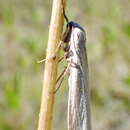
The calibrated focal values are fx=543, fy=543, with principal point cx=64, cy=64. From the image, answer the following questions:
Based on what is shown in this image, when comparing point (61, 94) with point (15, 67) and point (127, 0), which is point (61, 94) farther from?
point (127, 0)

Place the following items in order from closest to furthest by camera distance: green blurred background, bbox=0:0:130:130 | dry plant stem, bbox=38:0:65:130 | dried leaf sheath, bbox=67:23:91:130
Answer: dry plant stem, bbox=38:0:65:130 → dried leaf sheath, bbox=67:23:91:130 → green blurred background, bbox=0:0:130:130

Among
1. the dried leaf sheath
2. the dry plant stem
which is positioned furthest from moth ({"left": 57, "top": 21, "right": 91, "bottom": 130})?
the dry plant stem

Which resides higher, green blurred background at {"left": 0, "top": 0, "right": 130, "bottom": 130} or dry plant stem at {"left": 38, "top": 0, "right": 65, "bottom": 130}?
green blurred background at {"left": 0, "top": 0, "right": 130, "bottom": 130}

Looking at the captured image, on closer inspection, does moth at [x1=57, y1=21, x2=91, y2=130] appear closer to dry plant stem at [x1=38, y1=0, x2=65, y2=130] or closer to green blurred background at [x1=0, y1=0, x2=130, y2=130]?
dry plant stem at [x1=38, y1=0, x2=65, y2=130]

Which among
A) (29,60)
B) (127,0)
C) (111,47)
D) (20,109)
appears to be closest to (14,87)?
(20,109)

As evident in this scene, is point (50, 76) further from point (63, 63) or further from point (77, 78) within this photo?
point (63, 63)
